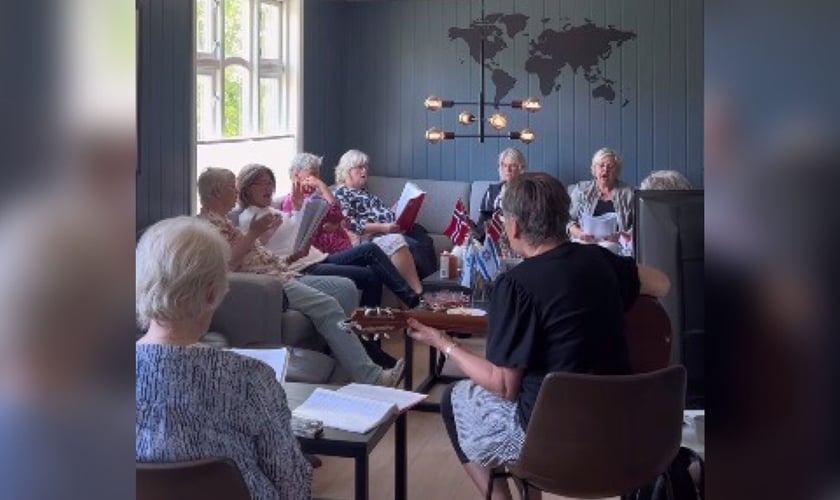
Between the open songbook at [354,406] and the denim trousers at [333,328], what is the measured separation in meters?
1.94

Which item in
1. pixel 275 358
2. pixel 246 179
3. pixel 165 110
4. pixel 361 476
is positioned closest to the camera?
pixel 361 476

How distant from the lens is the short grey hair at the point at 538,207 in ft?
8.40

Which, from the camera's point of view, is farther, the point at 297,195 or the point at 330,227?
the point at 297,195

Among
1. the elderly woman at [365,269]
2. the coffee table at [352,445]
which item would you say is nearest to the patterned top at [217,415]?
the coffee table at [352,445]

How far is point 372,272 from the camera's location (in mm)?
5477

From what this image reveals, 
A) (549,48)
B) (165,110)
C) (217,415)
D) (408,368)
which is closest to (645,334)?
(217,415)

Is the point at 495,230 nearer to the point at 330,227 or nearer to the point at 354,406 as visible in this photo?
the point at 330,227

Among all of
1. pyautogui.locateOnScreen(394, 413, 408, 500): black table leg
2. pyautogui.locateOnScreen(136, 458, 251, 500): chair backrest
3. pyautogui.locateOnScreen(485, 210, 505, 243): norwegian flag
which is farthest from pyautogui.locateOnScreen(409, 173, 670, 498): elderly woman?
pyautogui.locateOnScreen(485, 210, 505, 243): norwegian flag

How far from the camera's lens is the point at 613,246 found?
208 inches

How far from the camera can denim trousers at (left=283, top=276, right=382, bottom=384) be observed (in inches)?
178

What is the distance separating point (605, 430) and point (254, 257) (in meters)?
2.71
